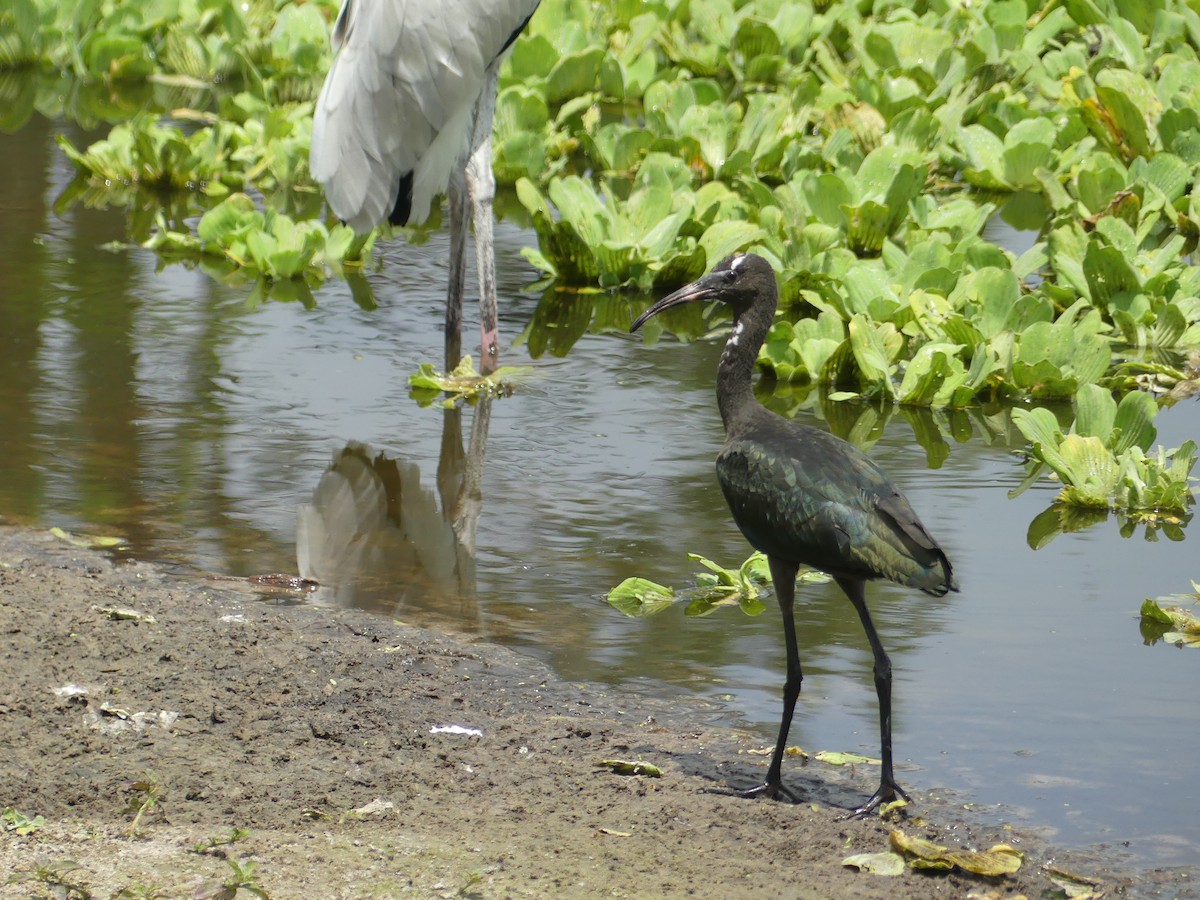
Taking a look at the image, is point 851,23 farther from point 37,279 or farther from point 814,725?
point 814,725

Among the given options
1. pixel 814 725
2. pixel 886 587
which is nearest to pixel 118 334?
pixel 886 587

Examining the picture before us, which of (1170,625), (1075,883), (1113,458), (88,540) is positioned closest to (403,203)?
(88,540)

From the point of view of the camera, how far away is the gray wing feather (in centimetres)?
783

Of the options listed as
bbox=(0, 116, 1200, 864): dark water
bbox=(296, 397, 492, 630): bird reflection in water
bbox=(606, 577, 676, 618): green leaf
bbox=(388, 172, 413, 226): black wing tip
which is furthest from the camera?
bbox=(388, 172, 413, 226): black wing tip

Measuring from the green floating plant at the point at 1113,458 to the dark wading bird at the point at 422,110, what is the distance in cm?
271

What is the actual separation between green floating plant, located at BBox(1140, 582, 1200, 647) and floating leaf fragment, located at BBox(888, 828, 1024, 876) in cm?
170

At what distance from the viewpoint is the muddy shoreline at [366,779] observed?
3605 millimetres

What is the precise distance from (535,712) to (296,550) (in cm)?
162

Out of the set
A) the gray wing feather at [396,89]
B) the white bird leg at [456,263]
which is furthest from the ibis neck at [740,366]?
the gray wing feather at [396,89]

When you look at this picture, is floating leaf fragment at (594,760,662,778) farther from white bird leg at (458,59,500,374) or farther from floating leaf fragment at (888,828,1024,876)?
white bird leg at (458,59,500,374)

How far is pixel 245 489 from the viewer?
6461 millimetres

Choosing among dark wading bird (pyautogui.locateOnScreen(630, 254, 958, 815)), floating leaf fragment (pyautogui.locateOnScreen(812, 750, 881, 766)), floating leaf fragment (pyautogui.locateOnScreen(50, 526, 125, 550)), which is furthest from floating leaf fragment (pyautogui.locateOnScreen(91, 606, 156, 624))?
floating leaf fragment (pyautogui.locateOnScreen(812, 750, 881, 766))

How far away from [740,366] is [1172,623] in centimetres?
180

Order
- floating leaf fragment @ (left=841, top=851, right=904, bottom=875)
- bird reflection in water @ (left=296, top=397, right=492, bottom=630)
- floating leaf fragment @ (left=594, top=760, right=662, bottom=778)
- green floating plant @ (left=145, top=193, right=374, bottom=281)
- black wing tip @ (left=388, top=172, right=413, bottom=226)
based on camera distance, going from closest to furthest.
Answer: floating leaf fragment @ (left=841, top=851, right=904, bottom=875) < floating leaf fragment @ (left=594, top=760, right=662, bottom=778) < bird reflection in water @ (left=296, top=397, right=492, bottom=630) < black wing tip @ (left=388, top=172, right=413, bottom=226) < green floating plant @ (left=145, top=193, right=374, bottom=281)
